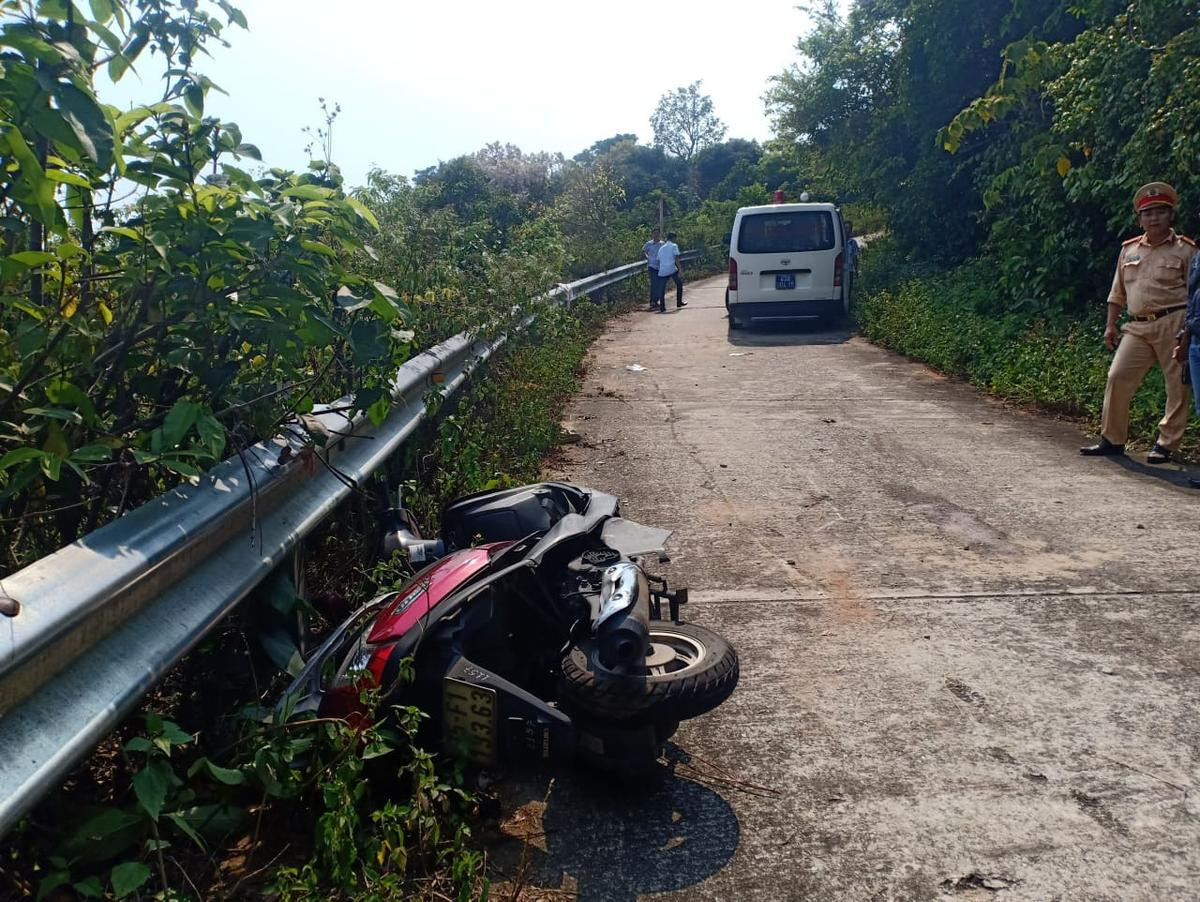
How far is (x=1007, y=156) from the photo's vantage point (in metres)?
15.2

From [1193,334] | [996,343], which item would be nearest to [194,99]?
[1193,334]

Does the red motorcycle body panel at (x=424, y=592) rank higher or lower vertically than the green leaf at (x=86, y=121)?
lower

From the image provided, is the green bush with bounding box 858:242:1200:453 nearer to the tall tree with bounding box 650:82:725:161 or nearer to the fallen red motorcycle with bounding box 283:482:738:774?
the fallen red motorcycle with bounding box 283:482:738:774

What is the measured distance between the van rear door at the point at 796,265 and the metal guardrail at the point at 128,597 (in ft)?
41.8

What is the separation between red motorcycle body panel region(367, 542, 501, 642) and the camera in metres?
2.94

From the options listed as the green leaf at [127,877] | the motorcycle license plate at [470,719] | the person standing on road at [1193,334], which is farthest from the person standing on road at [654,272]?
the green leaf at [127,877]

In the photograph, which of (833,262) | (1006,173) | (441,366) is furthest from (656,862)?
(833,262)

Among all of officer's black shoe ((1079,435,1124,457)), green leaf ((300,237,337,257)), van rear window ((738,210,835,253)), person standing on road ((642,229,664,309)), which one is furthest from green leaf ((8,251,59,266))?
person standing on road ((642,229,664,309))

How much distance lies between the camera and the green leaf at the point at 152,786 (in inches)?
82.4

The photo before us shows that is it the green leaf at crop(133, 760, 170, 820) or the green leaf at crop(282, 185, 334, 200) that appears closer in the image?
the green leaf at crop(133, 760, 170, 820)

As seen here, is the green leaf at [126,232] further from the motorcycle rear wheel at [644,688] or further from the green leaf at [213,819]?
the motorcycle rear wheel at [644,688]

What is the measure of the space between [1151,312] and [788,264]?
8323 mm

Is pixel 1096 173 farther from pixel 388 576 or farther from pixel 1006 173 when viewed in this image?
pixel 388 576

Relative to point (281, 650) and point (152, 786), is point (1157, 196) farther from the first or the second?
point (152, 786)
